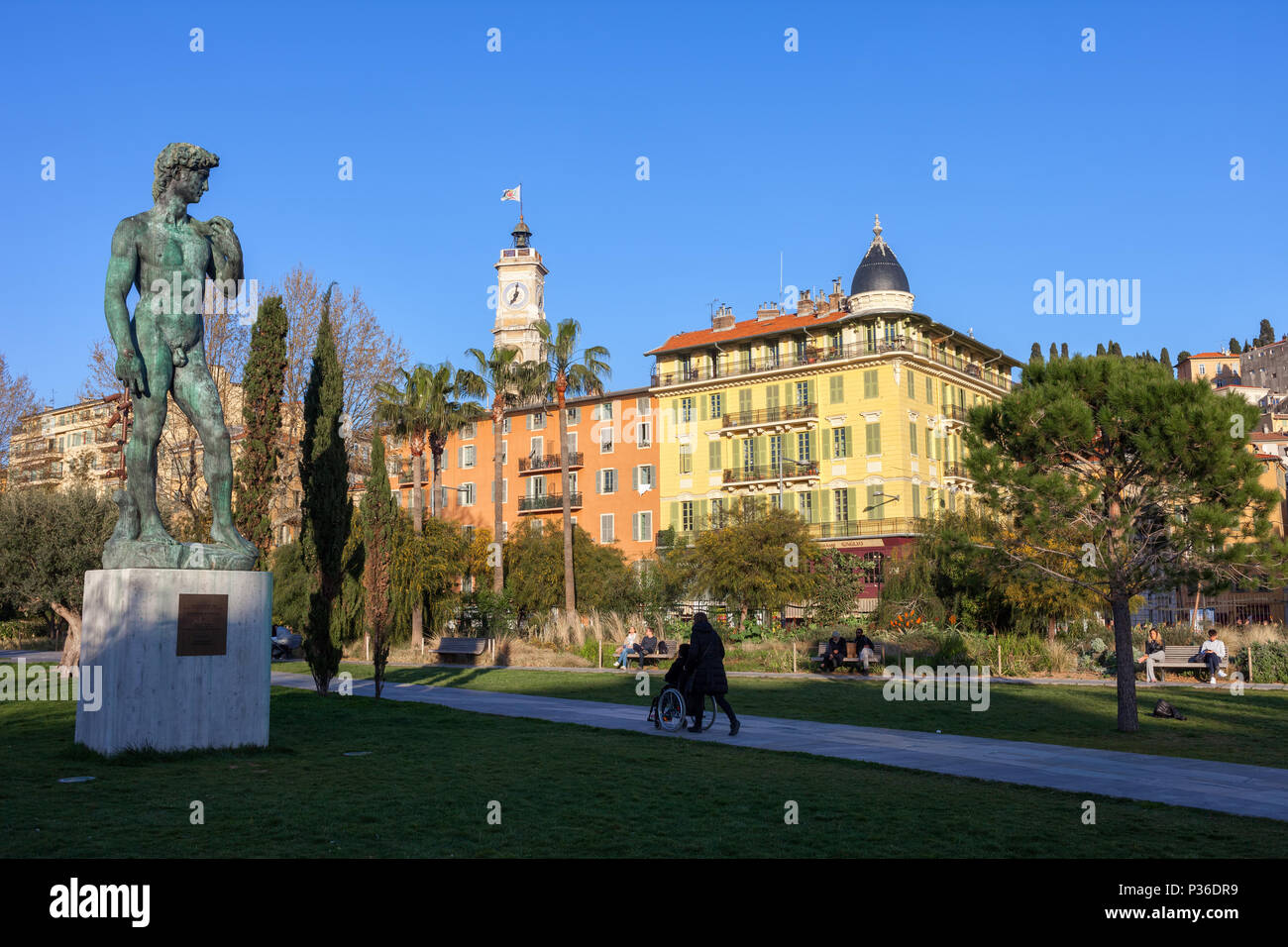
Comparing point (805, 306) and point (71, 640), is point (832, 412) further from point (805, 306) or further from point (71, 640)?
point (71, 640)

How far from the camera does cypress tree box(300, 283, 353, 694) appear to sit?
1836cm

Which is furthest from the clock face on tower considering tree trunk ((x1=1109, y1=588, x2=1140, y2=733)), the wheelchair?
tree trunk ((x1=1109, y1=588, x2=1140, y2=733))

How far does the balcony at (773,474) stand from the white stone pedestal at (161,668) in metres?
43.7

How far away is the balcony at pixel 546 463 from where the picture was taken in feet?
199


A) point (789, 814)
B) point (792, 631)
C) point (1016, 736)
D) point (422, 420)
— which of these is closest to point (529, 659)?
point (792, 631)

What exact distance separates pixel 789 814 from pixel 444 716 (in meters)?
8.36

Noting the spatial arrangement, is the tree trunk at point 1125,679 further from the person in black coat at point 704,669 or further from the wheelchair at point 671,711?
the wheelchair at point 671,711

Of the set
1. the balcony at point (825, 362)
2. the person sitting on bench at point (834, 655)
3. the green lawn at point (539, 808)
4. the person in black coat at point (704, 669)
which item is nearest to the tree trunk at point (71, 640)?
the green lawn at point (539, 808)

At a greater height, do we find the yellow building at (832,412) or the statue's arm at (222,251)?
the yellow building at (832,412)

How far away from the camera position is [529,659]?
30656 mm

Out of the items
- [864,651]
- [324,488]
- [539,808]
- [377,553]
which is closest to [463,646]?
[864,651]
